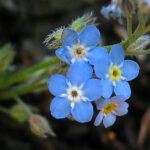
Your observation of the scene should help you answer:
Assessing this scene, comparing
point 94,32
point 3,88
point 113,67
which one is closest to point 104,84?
point 113,67

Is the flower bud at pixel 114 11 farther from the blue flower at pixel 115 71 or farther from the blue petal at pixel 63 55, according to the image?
the blue petal at pixel 63 55

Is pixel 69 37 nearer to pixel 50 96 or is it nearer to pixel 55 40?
pixel 55 40

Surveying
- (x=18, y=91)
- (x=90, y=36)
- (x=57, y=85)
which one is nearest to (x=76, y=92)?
(x=57, y=85)

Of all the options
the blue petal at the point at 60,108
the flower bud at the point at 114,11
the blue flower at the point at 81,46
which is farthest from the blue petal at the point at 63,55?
the flower bud at the point at 114,11

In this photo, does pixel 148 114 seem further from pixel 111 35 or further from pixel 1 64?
pixel 1 64

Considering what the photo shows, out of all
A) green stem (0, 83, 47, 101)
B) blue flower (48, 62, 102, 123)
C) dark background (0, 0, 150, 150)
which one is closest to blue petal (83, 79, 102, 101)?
blue flower (48, 62, 102, 123)

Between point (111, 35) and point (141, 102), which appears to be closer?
point (141, 102)
